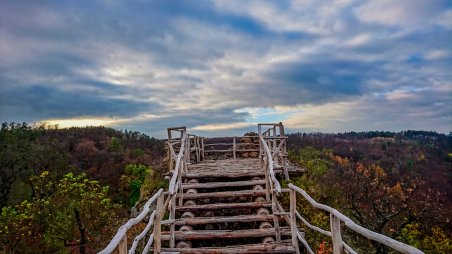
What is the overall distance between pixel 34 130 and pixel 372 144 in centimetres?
8063

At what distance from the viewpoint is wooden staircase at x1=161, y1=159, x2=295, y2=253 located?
19.9 ft

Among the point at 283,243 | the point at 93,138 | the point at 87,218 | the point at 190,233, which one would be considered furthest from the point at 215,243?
the point at 93,138

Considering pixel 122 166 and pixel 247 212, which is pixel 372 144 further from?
pixel 247 212

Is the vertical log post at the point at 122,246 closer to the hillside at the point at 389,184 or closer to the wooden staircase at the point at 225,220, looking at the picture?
the wooden staircase at the point at 225,220

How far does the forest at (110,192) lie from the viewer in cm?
1250

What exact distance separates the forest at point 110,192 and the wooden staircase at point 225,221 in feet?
4.33

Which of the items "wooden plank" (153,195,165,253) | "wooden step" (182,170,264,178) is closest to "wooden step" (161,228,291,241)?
"wooden plank" (153,195,165,253)

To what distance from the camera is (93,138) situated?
49969 mm

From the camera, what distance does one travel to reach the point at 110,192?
3178cm

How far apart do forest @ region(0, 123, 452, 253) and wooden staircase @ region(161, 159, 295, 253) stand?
1.32 meters

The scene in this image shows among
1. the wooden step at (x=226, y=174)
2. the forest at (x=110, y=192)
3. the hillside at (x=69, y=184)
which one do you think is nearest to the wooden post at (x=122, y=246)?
the forest at (x=110, y=192)

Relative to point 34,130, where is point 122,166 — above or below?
below

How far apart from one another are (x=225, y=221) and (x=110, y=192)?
90.5ft

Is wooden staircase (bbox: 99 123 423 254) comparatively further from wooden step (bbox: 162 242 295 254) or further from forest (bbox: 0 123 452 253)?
forest (bbox: 0 123 452 253)
